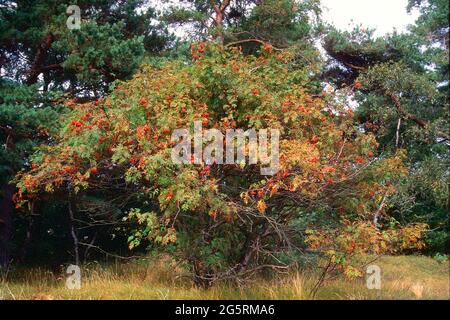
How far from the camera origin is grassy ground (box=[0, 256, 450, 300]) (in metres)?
5.37

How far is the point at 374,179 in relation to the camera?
6.34 metres

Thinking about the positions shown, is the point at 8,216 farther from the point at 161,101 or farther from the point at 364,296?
the point at 364,296

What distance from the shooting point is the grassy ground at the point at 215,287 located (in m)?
5.37

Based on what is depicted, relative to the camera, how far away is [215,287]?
5934 millimetres

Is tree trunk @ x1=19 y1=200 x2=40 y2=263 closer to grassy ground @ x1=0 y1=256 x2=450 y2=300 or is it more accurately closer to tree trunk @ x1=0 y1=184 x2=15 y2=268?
tree trunk @ x1=0 y1=184 x2=15 y2=268

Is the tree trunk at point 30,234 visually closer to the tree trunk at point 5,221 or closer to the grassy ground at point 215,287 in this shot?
the tree trunk at point 5,221

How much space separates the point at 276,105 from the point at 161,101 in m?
1.51

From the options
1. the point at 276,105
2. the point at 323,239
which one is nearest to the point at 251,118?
the point at 276,105

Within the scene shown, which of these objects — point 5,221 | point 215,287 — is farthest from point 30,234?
point 215,287

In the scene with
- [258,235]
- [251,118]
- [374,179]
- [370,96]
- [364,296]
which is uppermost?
[370,96]

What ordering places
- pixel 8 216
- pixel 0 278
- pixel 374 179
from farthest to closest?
pixel 8 216
pixel 0 278
pixel 374 179

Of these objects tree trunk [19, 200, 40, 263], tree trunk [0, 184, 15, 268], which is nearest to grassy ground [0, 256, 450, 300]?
tree trunk [0, 184, 15, 268]

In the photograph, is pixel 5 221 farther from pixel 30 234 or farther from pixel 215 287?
pixel 215 287

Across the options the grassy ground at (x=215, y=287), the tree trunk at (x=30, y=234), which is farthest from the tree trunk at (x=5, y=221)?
the grassy ground at (x=215, y=287)
